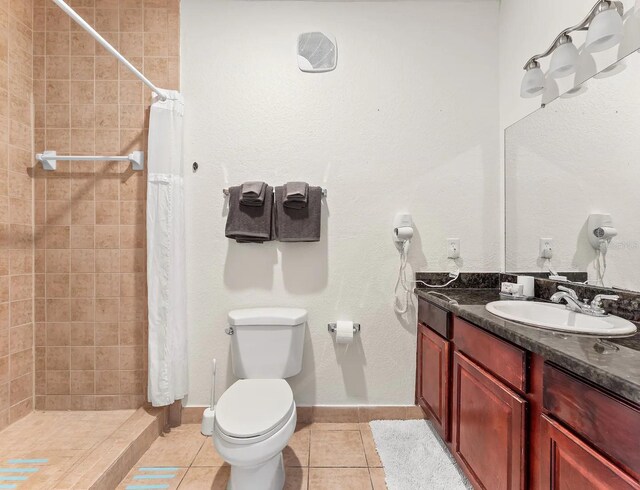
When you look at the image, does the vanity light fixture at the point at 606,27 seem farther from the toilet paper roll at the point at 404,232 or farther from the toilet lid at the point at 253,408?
the toilet lid at the point at 253,408

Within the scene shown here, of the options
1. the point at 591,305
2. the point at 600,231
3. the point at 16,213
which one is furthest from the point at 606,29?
the point at 16,213

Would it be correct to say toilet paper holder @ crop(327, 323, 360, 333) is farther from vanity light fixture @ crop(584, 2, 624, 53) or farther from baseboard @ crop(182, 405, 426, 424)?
vanity light fixture @ crop(584, 2, 624, 53)

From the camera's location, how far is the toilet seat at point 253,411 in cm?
125

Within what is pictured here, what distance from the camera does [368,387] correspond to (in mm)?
2010

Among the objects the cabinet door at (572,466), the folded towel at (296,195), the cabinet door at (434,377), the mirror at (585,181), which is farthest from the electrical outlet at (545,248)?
the folded towel at (296,195)

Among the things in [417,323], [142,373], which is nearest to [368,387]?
[417,323]

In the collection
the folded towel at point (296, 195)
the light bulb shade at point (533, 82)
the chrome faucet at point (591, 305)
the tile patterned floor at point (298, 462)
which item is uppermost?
the light bulb shade at point (533, 82)

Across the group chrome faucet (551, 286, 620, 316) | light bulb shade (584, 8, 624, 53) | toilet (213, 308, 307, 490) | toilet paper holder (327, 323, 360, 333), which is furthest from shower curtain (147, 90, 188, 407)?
light bulb shade (584, 8, 624, 53)

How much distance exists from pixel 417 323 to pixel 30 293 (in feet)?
Result: 7.60

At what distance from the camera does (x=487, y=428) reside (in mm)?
1217

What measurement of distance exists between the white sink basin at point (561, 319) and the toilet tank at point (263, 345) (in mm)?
1022

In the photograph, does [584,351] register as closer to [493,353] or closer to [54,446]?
[493,353]

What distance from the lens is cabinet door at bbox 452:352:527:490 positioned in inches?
41.3

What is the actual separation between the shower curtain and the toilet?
369 mm
